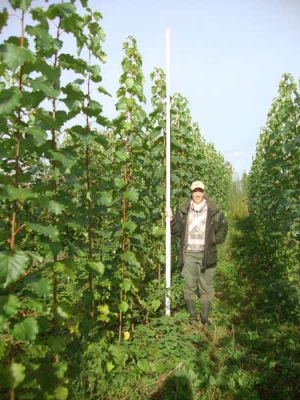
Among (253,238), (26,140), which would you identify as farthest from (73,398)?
(253,238)

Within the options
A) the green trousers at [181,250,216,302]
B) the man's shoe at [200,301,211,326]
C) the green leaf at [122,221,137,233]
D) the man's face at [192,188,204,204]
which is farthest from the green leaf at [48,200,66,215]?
the man's shoe at [200,301,211,326]

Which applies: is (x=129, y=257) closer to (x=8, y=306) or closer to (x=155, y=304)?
(x=155, y=304)

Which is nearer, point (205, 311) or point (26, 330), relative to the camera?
point (26, 330)

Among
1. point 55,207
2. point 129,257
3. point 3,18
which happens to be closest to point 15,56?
point 3,18

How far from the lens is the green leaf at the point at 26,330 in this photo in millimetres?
2293

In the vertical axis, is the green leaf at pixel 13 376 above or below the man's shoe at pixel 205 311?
above

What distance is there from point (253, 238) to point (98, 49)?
399 inches

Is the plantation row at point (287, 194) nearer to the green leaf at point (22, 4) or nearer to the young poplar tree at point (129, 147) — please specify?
the young poplar tree at point (129, 147)

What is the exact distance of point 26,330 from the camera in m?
2.32

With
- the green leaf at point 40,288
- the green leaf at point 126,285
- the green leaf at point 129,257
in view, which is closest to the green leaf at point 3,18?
the green leaf at point 40,288

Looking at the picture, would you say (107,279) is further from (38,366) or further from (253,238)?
(253,238)

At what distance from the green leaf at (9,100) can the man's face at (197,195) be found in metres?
3.70

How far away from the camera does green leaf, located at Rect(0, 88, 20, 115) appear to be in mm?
2164

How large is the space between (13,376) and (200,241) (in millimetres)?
3785
